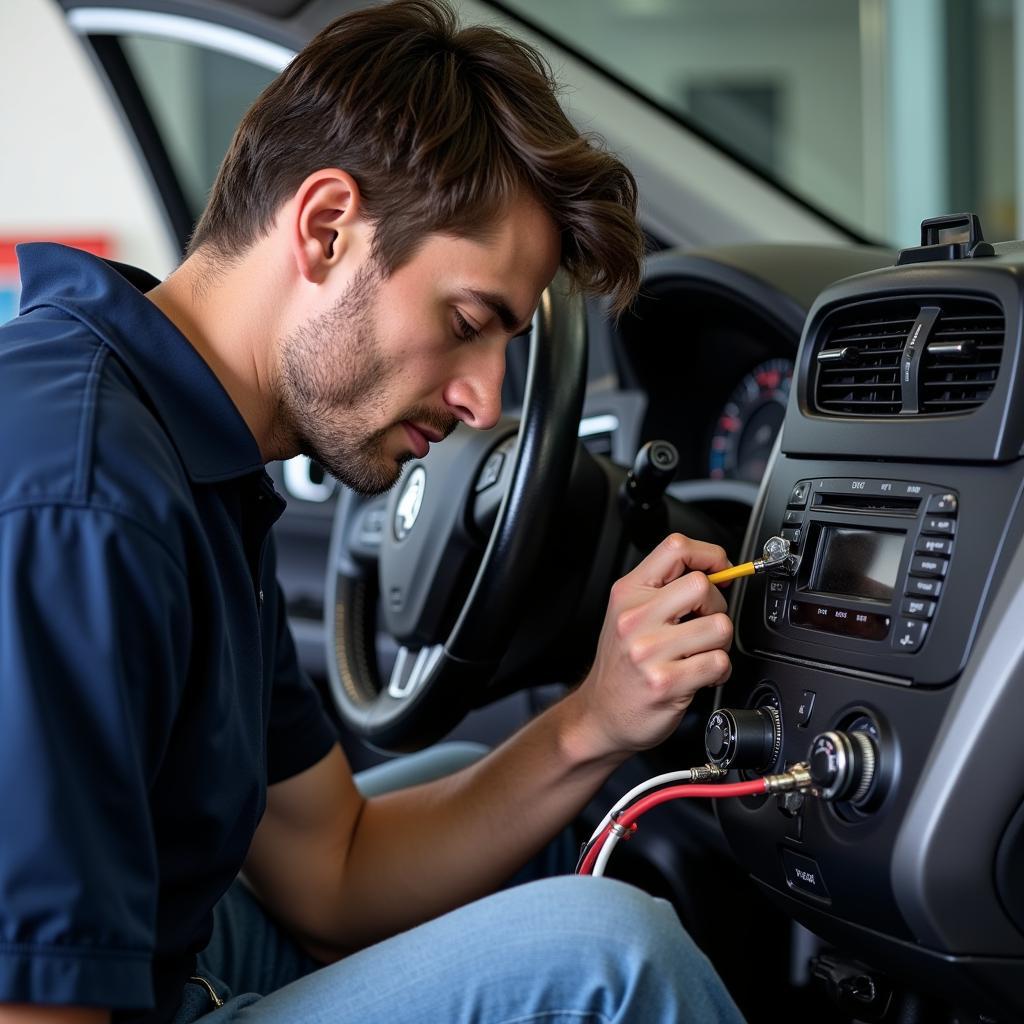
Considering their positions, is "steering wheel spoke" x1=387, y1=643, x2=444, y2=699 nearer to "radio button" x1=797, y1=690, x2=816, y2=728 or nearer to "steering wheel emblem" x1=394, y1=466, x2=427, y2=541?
"steering wheel emblem" x1=394, y1=466, x2=427, y2=541

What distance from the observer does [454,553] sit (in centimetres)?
125

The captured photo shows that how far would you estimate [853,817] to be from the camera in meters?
0.78

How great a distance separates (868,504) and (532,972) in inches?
13.7

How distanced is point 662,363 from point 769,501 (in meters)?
0.62

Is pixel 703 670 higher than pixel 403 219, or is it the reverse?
pixel 403 219

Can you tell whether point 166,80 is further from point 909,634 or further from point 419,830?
point 909,634

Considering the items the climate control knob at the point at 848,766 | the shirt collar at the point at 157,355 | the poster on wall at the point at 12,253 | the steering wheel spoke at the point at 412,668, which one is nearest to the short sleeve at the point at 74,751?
the shirt collar at the point at 157,355

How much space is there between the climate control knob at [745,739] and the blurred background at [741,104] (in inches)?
31.5

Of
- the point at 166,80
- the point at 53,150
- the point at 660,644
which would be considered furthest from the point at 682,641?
the point at 53,150

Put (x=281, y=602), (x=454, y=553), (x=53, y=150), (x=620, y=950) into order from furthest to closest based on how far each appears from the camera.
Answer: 1. (x=53, y=150)
2. (x=454, y=553)
3. (x=281, y=602)
4. (x=620, y=950)

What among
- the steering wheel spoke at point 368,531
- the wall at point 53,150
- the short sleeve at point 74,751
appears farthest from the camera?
the wall at point 53,150

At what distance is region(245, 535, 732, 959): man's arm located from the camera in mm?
1064

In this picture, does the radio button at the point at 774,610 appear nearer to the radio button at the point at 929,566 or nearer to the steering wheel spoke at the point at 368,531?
the radio button at the point at 929,566

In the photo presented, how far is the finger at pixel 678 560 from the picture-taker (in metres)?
0.93
